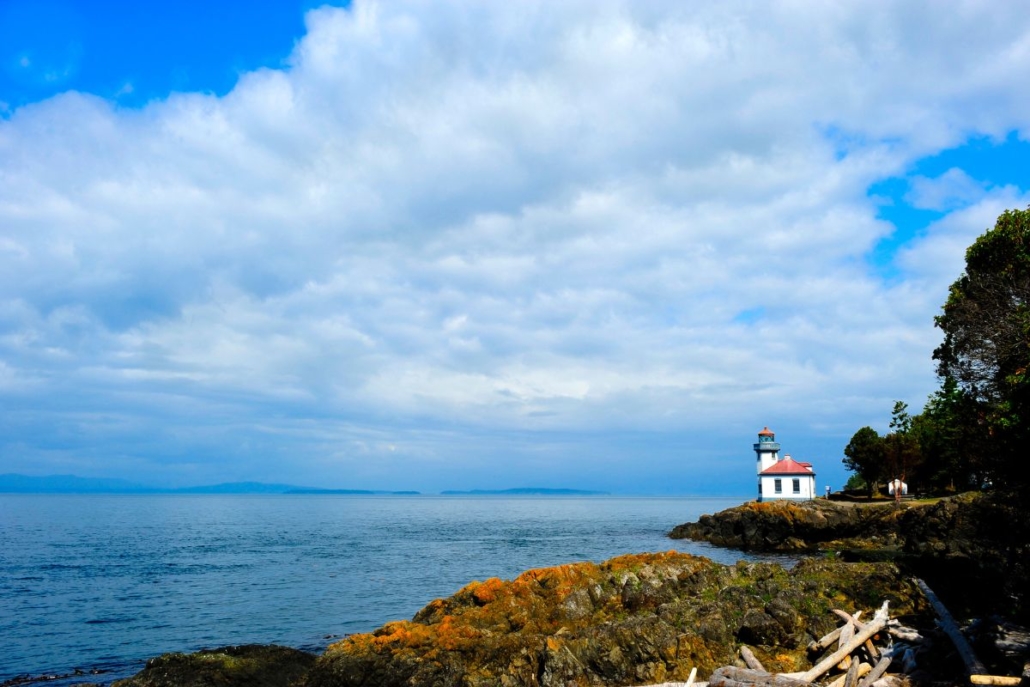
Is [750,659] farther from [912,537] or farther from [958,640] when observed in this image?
[912,537]

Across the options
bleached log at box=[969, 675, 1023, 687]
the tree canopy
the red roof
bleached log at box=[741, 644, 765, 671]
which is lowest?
bleached log at box=[741, 644, 765, 671]

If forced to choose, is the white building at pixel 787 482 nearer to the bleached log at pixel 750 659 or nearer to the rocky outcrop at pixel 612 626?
the rocky outcrop at pixel 612 626

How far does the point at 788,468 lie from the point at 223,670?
75774 mm

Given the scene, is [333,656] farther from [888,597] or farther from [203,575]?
[203,575]

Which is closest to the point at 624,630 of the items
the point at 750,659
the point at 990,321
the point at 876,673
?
the point at 750,659

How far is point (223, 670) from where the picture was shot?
18.2 meters

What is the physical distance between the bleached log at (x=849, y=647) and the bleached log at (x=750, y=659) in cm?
102

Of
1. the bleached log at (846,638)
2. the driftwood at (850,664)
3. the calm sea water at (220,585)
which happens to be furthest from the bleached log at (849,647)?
the calm sea water at (220,585)

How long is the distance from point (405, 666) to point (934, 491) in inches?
3027

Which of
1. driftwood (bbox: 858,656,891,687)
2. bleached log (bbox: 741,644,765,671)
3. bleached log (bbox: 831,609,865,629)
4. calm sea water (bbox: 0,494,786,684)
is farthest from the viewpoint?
calm sea water (bbox: 0,494,786,684)

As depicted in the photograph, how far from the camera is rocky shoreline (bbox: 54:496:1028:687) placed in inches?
616

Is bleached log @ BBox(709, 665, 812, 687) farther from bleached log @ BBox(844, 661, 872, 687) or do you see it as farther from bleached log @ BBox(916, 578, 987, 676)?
bleached log @ BBox(916, 578, 987, 676)

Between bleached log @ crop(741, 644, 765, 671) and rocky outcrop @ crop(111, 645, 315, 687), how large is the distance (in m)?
10.9

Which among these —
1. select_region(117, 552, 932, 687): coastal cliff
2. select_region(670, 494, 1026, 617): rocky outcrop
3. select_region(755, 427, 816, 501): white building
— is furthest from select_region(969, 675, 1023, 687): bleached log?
select_region(755, 427, 816, 501): white building
